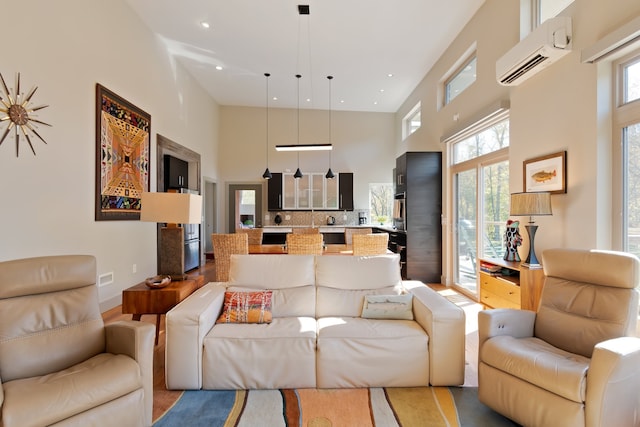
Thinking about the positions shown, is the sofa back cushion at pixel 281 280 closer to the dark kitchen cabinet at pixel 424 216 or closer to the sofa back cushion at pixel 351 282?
the sofa back cushion at pixel 351 282

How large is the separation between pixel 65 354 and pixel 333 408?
1622mm

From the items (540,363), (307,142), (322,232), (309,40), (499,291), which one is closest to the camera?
(540,363)

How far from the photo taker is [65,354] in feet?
5.83

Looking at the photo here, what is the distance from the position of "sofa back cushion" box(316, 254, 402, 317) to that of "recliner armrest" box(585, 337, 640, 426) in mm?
1390

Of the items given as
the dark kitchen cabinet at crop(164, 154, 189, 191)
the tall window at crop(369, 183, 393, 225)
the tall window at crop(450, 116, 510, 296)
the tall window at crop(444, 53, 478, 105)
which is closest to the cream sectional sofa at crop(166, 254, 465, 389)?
the tall window at crop(450, 116, 510, 296)

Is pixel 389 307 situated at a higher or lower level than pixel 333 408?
higher

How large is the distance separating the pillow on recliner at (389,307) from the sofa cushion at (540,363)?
621mm

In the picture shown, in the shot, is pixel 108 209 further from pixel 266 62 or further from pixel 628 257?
pixel 628 257

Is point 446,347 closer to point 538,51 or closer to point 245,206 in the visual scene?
point 538,51

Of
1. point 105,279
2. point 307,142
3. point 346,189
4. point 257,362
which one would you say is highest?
point 307,142

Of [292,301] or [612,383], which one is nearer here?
[612,383]

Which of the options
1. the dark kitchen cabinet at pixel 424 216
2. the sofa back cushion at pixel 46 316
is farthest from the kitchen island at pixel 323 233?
the sofa back cushion at pixel 46 316

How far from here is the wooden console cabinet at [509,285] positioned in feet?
9.43

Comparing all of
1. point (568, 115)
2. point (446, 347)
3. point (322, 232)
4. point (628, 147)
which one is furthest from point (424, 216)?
point (446, 347)
